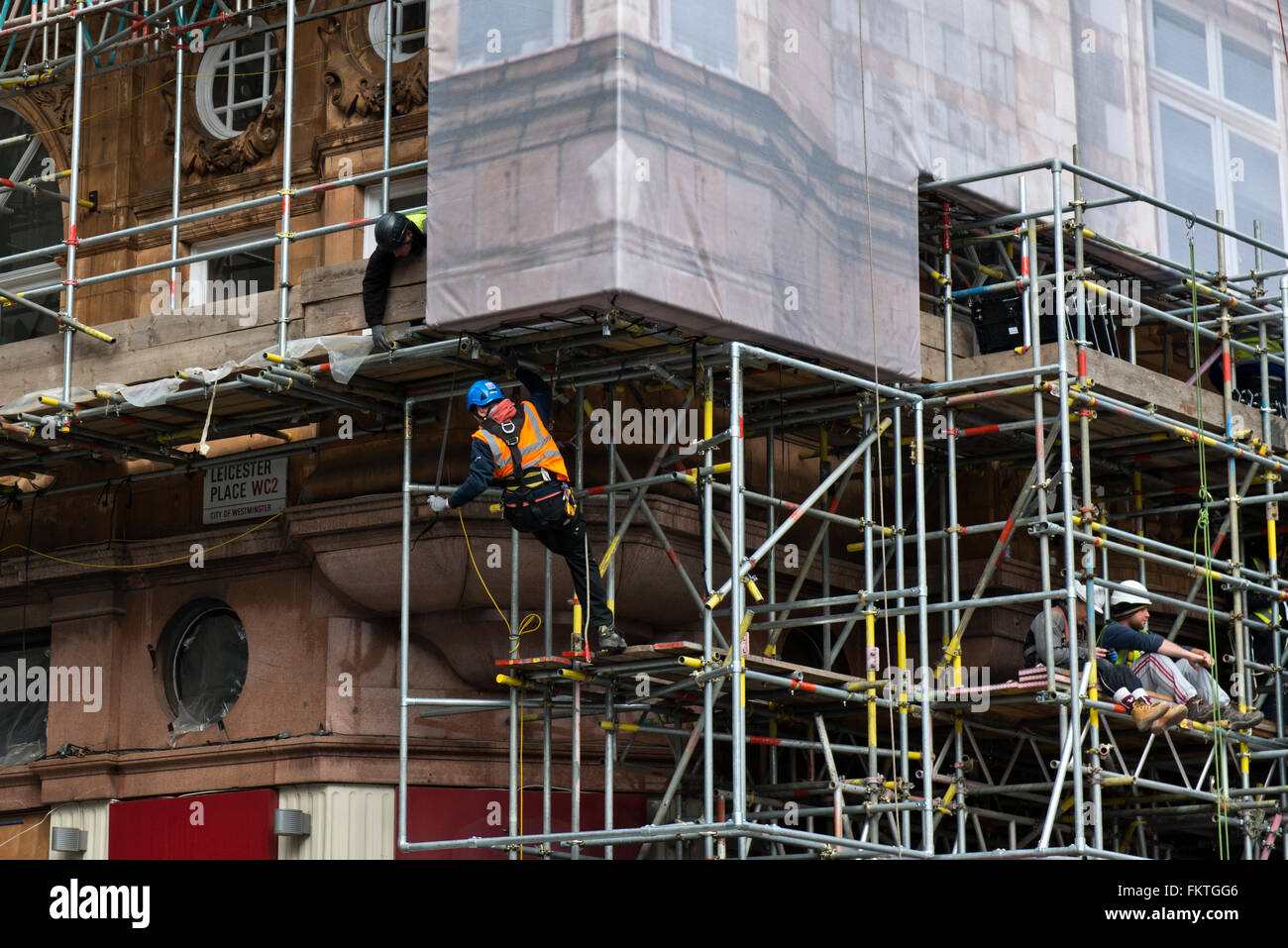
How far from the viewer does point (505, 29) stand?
2011 centimetres

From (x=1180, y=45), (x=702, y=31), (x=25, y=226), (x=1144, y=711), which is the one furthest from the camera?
(x=25, y=226)

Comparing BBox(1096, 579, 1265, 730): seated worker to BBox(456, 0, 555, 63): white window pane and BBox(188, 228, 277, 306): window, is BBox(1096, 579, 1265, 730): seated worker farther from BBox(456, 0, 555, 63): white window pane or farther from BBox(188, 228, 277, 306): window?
BBox(188, 228, 277, 306): window

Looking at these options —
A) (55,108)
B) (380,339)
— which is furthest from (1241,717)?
(55,108)

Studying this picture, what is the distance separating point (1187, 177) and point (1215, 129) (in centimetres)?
92

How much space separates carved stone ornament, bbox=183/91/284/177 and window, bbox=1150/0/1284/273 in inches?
359

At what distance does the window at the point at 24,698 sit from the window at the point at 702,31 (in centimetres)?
981

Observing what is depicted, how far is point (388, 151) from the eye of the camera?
22.3 metres

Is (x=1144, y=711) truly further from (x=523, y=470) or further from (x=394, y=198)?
(x=394, y=198)

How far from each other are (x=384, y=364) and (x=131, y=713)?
5.57 meters

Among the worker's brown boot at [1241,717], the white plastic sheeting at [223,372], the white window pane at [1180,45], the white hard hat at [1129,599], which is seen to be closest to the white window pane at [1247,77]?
the white window pane at [1180,45]

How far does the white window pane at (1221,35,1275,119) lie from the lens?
26453 millimetres
